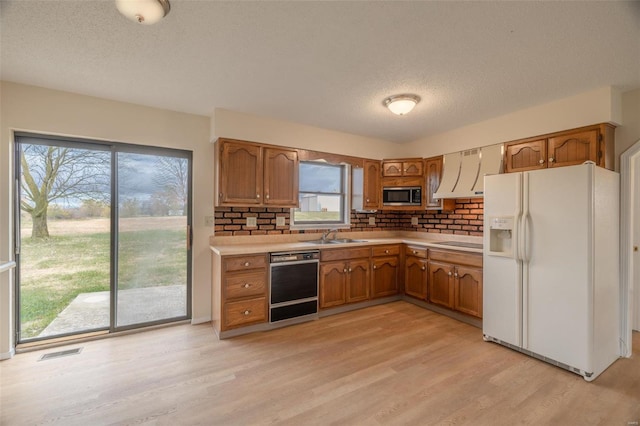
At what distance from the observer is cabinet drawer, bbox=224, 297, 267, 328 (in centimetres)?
297

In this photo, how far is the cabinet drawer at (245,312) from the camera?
2975mm

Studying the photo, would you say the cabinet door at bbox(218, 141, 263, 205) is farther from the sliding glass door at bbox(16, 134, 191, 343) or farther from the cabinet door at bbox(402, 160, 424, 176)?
the cabinet door at bbox(402, 160, 424, 176)

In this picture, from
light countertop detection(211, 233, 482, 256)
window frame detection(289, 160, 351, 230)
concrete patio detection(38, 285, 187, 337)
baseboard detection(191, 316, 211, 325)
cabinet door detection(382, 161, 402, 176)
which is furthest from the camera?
cabinet door detection(382, 161, 402, 176)

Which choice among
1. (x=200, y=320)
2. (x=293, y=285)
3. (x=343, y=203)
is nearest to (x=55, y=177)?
(x=200, y=320)

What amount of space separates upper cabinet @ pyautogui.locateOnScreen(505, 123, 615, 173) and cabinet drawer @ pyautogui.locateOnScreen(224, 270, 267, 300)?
318 cm

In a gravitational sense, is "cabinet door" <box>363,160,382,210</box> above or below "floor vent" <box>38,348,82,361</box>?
above

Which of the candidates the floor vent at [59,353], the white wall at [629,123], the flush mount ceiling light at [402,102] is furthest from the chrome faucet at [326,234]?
the white wall at [629,123]

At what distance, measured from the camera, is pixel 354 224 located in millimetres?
4574

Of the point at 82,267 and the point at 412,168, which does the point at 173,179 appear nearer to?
the point at 82,267

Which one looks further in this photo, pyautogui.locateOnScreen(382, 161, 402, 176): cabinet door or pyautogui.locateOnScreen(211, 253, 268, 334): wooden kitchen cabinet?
pyautogui.locateOnScreen(382, 161, 402, 176): cabinet door

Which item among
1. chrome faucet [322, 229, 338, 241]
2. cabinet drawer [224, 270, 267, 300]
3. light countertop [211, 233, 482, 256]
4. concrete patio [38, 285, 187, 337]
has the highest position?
chrome faucet [322, 229, 338, 241]

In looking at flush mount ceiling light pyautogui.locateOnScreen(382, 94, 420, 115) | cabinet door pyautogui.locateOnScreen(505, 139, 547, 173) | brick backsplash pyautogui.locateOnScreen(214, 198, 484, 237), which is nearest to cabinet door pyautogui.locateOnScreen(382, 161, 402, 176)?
brick backsplash pyautogui.locateOnScreen(214, 198, 484, 237)

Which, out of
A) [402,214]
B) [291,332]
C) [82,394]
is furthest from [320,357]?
[402,214]

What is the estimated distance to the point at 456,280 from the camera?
347 cm
